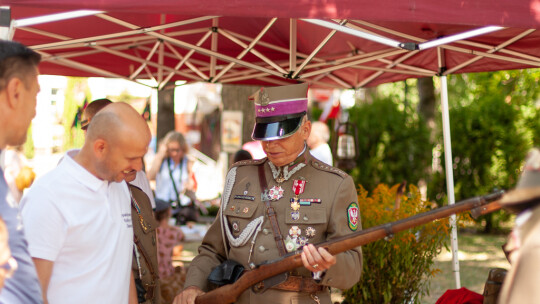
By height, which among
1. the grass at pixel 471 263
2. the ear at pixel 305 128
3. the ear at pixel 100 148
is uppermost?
the ear at pixel 305 128

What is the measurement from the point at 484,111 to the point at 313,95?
6.90 meters

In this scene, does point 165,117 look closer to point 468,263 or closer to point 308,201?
point 468,263

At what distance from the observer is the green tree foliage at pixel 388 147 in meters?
12.7

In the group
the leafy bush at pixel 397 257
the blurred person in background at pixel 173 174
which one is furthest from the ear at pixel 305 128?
the blurred person in background at pixel 173 174

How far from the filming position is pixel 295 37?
5.21m

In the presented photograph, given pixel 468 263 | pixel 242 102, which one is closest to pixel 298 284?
pixel 468 263

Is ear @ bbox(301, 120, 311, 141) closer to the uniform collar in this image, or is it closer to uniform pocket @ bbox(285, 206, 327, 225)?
uniform pocket @ bbox(285, 206, 327, 225)

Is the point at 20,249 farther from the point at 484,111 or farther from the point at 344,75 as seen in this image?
the point at 484,111

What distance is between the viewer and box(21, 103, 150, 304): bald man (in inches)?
92.0

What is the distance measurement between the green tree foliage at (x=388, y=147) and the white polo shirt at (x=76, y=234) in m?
10.3

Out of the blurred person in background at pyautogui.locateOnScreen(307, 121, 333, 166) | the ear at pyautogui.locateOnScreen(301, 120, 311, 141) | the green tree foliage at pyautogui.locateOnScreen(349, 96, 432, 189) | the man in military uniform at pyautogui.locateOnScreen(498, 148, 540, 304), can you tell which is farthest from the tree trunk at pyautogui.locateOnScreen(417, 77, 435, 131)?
the man in military uniform at pyautogui.locateOnScreen(498, 148, 540, 304)

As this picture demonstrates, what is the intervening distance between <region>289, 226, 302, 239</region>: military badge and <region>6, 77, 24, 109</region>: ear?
1.75 m

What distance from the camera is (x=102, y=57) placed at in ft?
22.5

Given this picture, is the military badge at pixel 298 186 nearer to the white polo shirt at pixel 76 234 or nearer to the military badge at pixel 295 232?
the military badge at pixel 295 232
